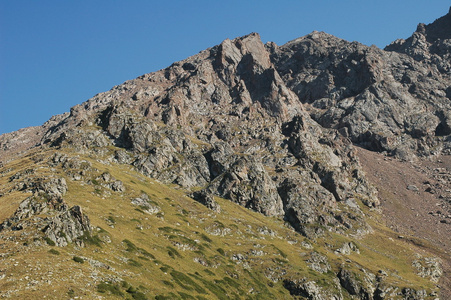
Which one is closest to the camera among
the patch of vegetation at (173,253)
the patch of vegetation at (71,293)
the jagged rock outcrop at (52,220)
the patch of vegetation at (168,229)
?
the patch of vegetation at (71,293)

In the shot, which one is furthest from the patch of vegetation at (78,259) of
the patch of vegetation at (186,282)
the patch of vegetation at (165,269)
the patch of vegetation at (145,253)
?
the patch of vegetation at (145,253)

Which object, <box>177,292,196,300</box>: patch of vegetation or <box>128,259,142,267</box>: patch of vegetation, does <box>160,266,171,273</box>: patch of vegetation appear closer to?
<box>128,259,142,267</box>: patch of vegetation

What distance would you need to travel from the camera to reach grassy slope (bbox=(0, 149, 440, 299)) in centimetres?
4959

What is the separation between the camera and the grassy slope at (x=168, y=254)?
163 ft

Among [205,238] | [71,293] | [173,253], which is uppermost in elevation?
[71,293]

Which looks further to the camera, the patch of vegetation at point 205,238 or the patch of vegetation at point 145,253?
the patch of vegetation at point 205,238

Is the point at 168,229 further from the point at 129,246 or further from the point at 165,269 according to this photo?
the point at 165,269

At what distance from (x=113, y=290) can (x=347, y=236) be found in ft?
566

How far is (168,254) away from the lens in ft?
298

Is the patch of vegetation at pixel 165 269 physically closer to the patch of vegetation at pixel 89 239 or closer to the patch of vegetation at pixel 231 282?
the patch of vegetation at pixel 89 239

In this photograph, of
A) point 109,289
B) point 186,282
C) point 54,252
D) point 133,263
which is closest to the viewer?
point 109,289

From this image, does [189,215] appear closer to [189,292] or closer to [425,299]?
[189,292]

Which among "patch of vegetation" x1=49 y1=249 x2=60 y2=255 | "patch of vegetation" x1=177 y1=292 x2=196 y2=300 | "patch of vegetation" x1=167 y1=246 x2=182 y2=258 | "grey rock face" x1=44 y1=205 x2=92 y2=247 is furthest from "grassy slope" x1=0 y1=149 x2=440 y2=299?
"grey rock face" x1=44 y1=205 x2=92 y2=247

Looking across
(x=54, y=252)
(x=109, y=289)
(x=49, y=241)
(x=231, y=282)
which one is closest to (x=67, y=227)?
(x=49, y=241)
